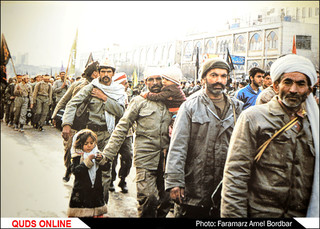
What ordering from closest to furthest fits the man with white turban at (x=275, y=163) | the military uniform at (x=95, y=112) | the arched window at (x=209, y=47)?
the man with white turban at (x=275, y=163) → the military uniform at (x=95, y=112) → the arched window at (x=209, y=47)

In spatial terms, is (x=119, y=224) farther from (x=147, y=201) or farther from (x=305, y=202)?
(x=305, y=202)

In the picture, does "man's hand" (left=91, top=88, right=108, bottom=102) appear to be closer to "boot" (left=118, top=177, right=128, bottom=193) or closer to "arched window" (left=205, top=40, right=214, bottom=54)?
"boot" (left=118, top=177, right=128, bottom=193)

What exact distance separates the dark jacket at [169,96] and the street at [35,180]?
116 centimetres

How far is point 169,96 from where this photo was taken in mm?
3477

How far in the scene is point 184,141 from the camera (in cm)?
285

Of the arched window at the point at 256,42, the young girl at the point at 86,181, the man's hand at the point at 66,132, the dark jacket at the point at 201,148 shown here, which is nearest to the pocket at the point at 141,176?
the young girl at the point at 86,181

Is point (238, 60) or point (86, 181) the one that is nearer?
point (86, 181)

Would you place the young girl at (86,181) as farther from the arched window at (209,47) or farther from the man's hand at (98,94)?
the arched window at (209,47)

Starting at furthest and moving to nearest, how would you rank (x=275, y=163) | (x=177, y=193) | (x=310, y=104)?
(x=177, y=193) < (x=310, y=104) < (x=275, y=163)

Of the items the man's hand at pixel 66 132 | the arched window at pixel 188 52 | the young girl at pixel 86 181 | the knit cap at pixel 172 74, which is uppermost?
the arched window at pixel 188 52

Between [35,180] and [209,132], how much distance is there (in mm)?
1840

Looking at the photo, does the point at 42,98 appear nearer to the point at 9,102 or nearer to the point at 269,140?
the point at 9,102

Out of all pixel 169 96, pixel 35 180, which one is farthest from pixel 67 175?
pixel 169 96

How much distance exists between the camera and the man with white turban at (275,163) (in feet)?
7.27
